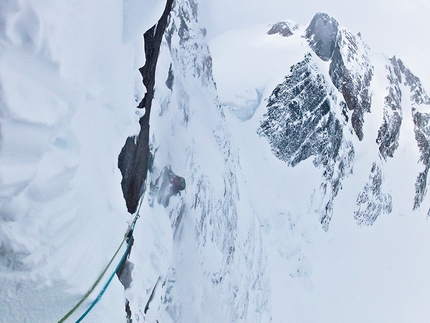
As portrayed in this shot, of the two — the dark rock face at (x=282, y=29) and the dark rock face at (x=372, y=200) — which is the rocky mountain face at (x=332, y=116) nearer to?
the dark rock face at (x=372, y=200)

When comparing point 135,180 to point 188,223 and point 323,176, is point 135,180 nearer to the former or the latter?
point 188,223

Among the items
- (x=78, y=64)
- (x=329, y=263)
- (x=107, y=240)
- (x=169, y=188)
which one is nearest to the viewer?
(x=78, y=64)

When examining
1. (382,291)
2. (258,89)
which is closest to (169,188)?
(258,89)

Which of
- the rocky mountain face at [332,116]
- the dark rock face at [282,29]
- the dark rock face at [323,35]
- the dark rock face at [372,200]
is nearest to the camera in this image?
the rocky mountain face at [332,116]

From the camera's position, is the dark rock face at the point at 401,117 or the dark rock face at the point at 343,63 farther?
the dark rock face at the point at 401,117

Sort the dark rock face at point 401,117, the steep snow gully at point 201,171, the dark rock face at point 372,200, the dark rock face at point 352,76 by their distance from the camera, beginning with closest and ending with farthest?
the steep snow gully at point 201,171 < the dark rock face at point 352,76 < the dark rock face at point 372,200 < the dark rock face at point 401,117

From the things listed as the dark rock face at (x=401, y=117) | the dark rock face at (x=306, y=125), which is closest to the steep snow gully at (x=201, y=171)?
the dark rock face at (x=306, y=125)
